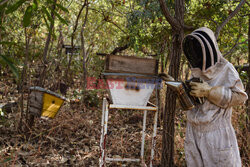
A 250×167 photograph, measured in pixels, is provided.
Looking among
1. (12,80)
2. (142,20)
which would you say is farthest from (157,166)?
(12,80)

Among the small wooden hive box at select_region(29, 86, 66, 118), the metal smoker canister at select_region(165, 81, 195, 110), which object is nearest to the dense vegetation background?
the small wooden hive box at select_region(29, 86, 66, 118)

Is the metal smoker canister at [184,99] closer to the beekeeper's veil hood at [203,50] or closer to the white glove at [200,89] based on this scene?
the white glove at [200,89]

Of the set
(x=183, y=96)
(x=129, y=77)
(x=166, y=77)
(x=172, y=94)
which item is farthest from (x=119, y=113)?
(x=183, y=96)

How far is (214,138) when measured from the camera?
67.7 inches

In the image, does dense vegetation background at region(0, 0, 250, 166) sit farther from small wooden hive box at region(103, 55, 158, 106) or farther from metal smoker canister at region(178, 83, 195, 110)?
metal smoker canister at region(178, 83, 195, 110)

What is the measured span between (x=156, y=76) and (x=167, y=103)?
42cm

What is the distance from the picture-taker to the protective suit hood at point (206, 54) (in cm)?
170

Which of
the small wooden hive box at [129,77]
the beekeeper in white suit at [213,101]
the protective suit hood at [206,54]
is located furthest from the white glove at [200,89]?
the small wooden hive box at [129,77]

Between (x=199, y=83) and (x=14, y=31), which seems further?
Answer: (x=14, y=31)

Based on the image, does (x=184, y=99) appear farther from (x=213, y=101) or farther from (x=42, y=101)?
(x=42, y=101)

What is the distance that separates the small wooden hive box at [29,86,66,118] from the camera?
A: 3.69 meters

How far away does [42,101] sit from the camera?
3.72 metres

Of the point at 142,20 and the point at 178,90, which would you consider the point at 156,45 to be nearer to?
the point at 142,20

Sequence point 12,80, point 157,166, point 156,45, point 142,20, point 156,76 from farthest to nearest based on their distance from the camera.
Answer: point 12,80, point 156,45, point 142,20, point 157,166, point 156,76
